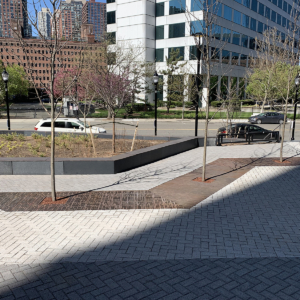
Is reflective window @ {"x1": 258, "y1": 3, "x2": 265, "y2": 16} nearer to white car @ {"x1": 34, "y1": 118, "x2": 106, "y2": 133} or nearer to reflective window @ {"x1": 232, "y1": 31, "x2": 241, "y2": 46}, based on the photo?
reflective window @ {"x1": 232, "y1": 31, "x2": 241, "y2": 46}

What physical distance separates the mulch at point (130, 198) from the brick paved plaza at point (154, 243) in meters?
0.05

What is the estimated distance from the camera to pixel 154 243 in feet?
20.0

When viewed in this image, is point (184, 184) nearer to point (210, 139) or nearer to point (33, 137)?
point (210, 139)

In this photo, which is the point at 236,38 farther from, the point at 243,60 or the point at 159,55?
the point at 159,55

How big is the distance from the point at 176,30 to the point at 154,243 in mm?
48009

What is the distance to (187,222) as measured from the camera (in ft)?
23.3

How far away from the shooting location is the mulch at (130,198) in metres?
8.02

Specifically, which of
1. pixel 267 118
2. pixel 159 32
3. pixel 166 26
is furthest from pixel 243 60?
pixel 267 118

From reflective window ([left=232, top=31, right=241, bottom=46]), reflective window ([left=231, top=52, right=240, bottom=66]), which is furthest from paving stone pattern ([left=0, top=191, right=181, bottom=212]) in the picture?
reflective window ([left=232, top=31, right=241, bottom=46])

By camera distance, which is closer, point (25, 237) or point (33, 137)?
point (25, 237)

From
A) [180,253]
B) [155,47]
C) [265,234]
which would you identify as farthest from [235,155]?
[155,47]

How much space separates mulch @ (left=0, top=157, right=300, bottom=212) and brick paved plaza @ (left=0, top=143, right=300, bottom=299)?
2.0 inches

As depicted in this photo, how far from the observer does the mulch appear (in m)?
8.02

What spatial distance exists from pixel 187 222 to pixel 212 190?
8.49ft
